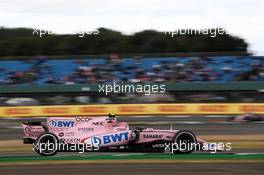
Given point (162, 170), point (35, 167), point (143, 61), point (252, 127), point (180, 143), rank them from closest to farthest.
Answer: point (162, 170) → point (35, 167) → point (180, 143) → point (252, 127) → point (143, 61)

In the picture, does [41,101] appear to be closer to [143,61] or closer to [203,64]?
[143,61]

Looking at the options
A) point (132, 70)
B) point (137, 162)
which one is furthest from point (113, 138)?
point (132, 70)

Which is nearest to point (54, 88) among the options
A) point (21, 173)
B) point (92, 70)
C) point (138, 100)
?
point (92, 70)

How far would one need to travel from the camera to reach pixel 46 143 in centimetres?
1020

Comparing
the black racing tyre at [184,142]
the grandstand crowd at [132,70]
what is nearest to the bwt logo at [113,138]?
the black racing tyre at [184,142]

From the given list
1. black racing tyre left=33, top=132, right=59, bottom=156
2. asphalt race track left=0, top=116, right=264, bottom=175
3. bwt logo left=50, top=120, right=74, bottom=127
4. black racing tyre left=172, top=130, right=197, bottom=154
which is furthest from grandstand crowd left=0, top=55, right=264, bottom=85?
bwt logo left=50, top=120, right=74, bottom=127

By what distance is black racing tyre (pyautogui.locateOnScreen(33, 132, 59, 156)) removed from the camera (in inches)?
393

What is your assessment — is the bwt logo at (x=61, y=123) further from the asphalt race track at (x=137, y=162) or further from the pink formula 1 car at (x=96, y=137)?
the asphalt race track at (x=137, y=162)

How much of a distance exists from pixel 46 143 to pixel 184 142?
291 cm

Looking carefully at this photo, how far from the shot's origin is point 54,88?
26.8 m

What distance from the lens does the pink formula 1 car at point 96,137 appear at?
10.1 meters

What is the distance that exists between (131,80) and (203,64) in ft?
15.1

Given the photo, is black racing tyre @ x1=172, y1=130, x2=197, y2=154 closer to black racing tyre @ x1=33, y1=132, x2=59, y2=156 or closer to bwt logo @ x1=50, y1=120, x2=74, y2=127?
bwt logo @ x1=50, y1=120, x2=74, y2=127

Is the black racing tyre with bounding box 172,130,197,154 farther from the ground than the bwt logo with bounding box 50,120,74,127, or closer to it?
closer to it
